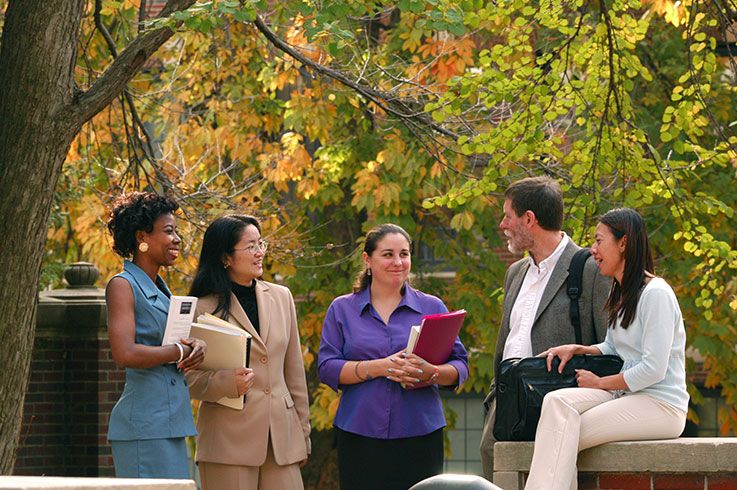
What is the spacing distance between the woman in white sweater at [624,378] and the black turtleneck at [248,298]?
1.59 meters

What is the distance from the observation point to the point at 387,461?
18.4ft

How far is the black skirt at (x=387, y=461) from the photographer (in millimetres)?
5602

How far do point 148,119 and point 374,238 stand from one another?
309 inches

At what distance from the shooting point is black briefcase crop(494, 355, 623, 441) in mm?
4902

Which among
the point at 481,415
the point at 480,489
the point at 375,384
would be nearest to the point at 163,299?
the point at 375,384

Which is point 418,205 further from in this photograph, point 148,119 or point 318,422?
point 148,119

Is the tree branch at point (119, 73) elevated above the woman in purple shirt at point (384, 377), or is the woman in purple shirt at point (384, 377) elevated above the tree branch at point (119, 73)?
the tree branch at point (119, 73)

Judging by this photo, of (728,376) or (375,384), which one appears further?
(728,376)

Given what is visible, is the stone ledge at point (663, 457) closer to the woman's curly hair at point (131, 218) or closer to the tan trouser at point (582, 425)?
the tan trouser at point (582, 425)

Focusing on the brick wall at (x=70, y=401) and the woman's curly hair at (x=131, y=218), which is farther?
the brick wall at (x=70, y=401)

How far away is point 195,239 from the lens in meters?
10.7

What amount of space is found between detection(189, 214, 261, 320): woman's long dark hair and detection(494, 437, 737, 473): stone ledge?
77.9 inches

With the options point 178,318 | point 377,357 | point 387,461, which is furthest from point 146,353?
point 387,461

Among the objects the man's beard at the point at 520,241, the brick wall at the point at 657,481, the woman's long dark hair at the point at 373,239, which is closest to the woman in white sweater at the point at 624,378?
the brick wall at the point at 657,481
